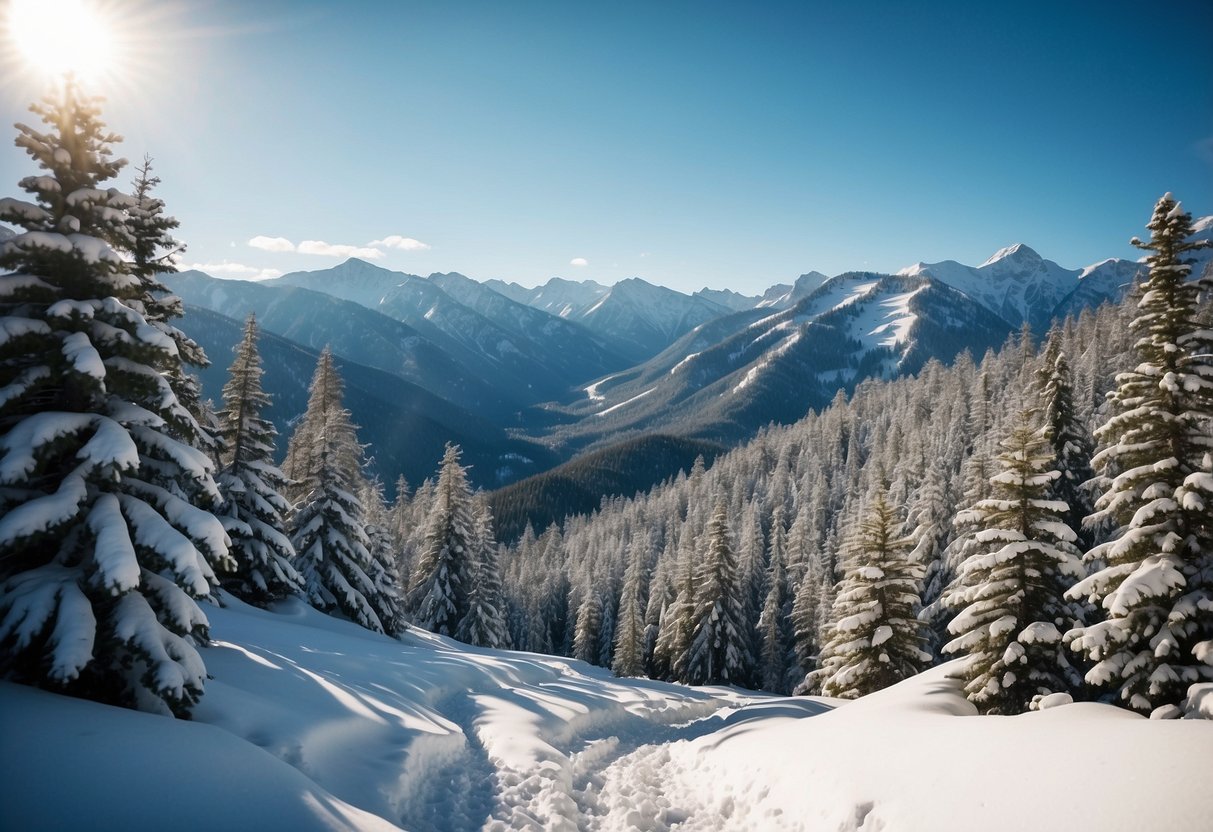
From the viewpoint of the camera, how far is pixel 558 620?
276 ft

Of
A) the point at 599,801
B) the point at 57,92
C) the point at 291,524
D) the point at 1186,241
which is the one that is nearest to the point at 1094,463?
the point at 1186,241

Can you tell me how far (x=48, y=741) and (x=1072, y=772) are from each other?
12793 mm

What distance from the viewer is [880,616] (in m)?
23.2

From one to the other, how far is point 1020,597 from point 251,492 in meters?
26.3

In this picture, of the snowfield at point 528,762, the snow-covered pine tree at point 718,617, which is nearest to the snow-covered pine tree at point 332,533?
the snowfield at point 528,762

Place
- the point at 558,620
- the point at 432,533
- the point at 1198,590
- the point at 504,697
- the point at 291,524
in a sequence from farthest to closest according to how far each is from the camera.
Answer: the point at 558,620 < the point at 432,533 < the point at 291,524 < the point at 504,697 < the point at 1198,590

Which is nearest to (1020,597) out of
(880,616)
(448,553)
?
(880,616)

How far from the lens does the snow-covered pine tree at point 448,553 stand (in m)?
37.7

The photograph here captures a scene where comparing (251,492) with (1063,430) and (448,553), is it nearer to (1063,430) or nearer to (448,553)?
(448,553)

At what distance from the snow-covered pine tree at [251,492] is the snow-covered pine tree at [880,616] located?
21.5 metres

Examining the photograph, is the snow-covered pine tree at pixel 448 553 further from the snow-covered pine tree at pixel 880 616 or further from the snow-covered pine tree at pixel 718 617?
→ the snow-covered pine tree at pixel 880 616

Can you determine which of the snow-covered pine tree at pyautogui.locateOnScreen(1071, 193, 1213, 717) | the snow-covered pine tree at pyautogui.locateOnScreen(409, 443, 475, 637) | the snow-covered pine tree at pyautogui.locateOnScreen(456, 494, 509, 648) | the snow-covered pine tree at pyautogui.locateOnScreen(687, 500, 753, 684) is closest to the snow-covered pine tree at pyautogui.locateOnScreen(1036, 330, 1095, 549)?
the snow-covered pine tree at pyautogui.locateOnScreen(1071, 193, 1213, 717)

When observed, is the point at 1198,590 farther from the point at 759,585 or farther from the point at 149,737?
the point at 759,585

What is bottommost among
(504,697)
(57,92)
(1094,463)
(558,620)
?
(558,620)
